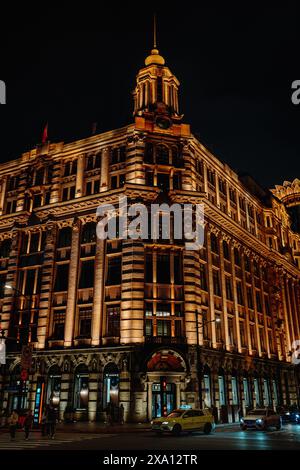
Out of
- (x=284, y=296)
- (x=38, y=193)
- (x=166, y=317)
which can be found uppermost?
(x=38, y=193)

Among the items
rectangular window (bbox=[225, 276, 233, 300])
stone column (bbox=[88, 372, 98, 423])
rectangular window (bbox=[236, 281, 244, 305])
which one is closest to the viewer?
stone column (bbox=[88, 372, 98, 423])

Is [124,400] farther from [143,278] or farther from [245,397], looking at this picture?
[245,397]

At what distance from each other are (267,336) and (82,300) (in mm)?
28318

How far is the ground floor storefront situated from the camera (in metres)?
37.0

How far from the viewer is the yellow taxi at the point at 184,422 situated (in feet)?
84.3

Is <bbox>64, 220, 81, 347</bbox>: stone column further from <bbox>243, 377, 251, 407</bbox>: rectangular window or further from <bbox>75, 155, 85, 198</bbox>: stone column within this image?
<bbox>243, 377, 251, 407</bbox>: rectangular window

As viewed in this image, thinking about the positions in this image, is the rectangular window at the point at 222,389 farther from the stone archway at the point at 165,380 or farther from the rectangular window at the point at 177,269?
the rectangular window at the point at 177,269

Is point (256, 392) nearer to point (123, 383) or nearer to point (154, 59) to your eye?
point (123, 383)

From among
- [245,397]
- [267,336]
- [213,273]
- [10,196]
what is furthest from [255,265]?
[10,196]

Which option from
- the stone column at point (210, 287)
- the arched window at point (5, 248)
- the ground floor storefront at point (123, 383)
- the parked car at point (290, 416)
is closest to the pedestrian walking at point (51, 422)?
the ground floor storefront at point (123, 383)

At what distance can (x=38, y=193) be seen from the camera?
51.0 m

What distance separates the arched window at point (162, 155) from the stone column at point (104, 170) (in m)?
5.86

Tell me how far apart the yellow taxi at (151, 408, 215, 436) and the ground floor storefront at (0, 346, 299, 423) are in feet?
24.1

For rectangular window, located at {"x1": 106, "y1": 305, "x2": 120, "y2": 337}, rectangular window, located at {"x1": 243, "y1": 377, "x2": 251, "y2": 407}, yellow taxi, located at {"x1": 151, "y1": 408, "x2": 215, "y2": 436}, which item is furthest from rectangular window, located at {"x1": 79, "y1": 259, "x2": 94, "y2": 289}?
rectangular window, located at {"x1": 243, "y1": 377, "x2": 251, "y2": 407}
